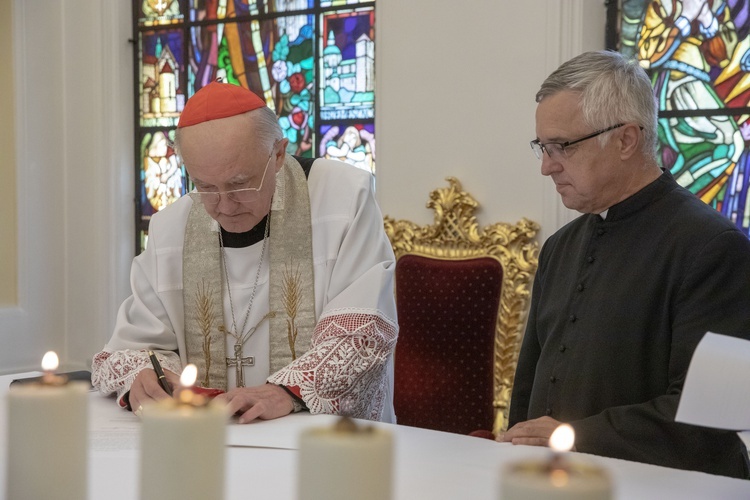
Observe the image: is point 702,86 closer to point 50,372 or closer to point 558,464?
point 50,372

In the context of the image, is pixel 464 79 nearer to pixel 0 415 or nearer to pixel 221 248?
pixel 221 248

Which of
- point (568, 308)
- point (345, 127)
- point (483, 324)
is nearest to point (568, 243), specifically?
point (568, 308)

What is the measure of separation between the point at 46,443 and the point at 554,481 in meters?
0.60

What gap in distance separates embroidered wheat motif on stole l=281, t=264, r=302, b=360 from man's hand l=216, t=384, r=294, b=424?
490mm

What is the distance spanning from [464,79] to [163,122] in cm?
235

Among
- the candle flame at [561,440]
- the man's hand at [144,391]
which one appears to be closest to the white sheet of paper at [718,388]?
the candle flame at [561,440]

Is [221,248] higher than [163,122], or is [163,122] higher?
[163,122]

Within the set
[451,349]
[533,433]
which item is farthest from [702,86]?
[533,433]

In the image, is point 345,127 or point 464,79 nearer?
point 464,79

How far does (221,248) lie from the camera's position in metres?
3.19

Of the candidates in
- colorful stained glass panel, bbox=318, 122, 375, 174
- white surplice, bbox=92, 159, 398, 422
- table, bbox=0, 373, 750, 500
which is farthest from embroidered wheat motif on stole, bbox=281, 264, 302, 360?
colorful stained glass panel, bbox=318, 122, 375, 174

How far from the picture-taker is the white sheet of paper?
1.52 metres

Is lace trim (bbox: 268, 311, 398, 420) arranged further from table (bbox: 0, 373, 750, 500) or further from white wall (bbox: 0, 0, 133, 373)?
white wall (bbox: 0, 0, 133, 373)

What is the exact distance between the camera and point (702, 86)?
4.52 metres
